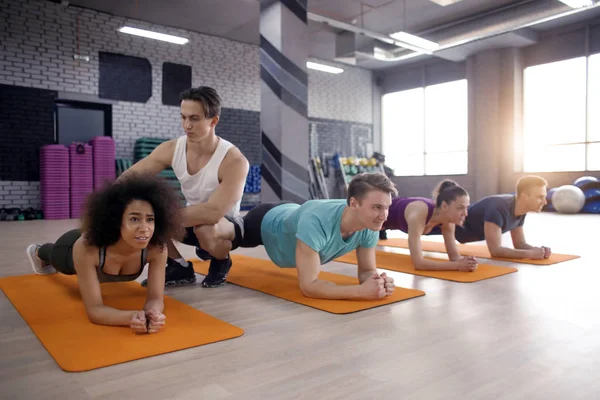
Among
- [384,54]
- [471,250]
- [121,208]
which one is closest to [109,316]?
[121,208]

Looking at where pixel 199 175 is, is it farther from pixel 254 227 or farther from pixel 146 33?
pixel 146 33

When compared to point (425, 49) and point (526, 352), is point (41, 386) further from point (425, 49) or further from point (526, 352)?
point (425, 49)

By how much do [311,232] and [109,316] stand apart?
1010 mm

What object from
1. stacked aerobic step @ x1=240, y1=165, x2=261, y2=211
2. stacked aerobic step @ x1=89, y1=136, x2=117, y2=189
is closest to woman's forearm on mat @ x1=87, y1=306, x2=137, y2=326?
stacked aerobic step @ x1=89, y1=136, x2=117, y2=189

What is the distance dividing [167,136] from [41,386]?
8.54 m

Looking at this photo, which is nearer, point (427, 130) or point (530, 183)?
point (530, 183)

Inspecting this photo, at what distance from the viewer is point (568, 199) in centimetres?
884

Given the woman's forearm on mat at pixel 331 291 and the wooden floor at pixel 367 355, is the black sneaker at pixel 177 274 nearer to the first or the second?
the wooden floor at pixel 367 355

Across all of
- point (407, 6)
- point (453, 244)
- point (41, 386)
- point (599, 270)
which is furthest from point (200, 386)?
point (407, 6)

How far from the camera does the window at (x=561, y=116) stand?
941 cm

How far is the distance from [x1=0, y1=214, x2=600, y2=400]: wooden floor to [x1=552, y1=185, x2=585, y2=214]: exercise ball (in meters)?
7.18

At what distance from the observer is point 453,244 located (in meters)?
3.46

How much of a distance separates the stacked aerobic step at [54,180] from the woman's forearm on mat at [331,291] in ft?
22.4

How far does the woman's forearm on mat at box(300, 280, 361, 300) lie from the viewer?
7.85 feet
